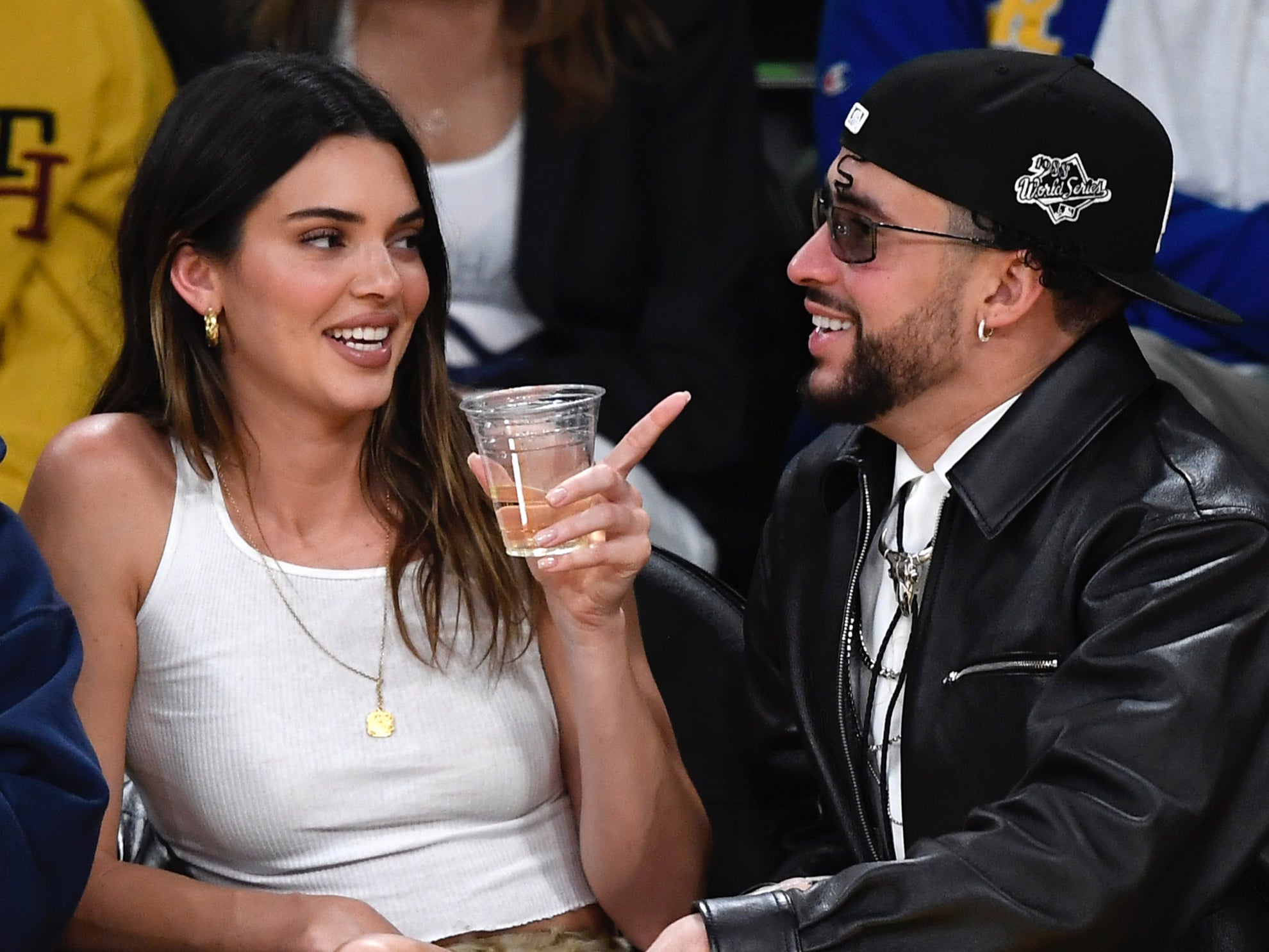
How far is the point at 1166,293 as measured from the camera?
2.03 meters

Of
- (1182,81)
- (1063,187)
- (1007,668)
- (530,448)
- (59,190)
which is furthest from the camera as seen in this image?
(1182,81)

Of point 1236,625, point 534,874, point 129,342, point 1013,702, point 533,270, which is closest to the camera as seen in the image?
point 1236,625

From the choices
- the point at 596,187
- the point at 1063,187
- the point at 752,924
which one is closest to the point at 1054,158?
the point at 1063,187

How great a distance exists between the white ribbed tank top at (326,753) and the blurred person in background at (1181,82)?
5.12ft

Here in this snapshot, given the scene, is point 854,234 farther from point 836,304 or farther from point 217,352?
point 217,352

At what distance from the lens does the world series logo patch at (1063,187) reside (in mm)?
2014

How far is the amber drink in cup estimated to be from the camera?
1.81 meters

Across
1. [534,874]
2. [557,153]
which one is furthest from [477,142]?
[534,874]

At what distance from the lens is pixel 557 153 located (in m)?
3.27

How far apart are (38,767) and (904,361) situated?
3.46 feet

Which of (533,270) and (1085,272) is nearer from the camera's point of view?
(1085,272)

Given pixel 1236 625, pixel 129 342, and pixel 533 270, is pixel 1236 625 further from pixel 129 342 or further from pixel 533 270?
pixel 533 270

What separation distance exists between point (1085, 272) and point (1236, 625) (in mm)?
476

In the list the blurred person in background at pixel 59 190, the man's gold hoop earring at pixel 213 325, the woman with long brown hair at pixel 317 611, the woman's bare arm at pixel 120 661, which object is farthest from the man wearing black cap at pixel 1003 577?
the blurred person in background at pixel 59 190
